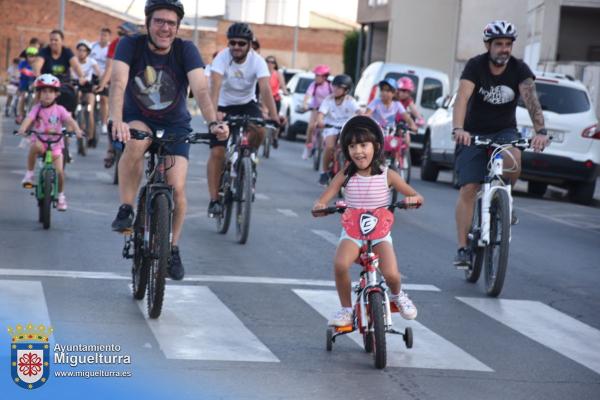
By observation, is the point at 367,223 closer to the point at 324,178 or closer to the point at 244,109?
the point at 244,109

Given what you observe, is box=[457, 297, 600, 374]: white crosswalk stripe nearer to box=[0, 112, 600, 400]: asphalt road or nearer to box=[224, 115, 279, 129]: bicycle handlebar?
box=[0, 112, 600, 400]: asphalt road

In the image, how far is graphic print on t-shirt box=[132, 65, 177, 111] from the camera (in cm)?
933

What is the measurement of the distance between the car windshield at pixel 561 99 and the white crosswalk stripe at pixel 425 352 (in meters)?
13.1

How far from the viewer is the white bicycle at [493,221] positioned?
34.7ft

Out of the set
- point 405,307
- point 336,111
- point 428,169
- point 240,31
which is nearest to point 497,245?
point 405,307

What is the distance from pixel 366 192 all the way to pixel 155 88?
185 centimetres

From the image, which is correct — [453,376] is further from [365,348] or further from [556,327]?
[556,327]

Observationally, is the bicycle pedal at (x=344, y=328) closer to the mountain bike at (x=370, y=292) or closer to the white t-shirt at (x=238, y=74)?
the mountain bike at (x=370, y=292)

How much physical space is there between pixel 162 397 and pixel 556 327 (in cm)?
369

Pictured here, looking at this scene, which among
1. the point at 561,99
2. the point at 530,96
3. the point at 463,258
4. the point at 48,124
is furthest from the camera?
the point at 561,99

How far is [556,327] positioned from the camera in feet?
31.3

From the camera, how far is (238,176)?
44.0 ft

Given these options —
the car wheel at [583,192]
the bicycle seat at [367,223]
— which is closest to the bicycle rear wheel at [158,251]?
the bicycle seat at [367,223]

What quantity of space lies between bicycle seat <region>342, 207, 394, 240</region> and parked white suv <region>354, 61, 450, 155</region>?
22903mm
